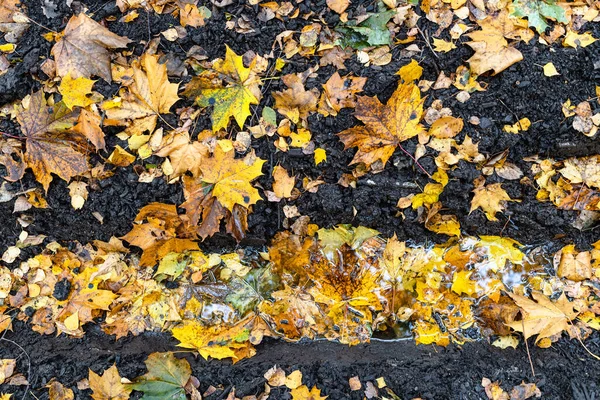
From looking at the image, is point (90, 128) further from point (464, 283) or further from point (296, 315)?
point (464, 283)

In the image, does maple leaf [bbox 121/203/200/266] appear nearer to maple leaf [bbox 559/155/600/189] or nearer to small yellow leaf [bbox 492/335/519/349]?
small yellow leaf [bbox 492/335/519/349]

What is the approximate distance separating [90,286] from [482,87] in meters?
2.37

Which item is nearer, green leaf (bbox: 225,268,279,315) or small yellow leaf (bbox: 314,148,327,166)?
small yellow leaf (bbox: 314,148,327,166)

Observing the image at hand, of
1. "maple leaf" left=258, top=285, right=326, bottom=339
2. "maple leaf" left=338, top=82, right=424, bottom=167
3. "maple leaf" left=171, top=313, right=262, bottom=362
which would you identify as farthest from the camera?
"maple leaf" left=258, top=285, right=326, bottom=339

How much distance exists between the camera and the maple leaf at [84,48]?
6.93 ft

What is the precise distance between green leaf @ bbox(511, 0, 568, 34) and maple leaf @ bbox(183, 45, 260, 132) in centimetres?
135

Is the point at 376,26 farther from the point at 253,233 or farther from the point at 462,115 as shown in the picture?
the point at 253,233

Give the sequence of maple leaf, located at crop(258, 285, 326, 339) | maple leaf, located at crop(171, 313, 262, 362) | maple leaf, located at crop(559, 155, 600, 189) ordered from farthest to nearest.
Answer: maple leaf, located at crop(258, 285, 326, 339)
maple leaf, located at crop(171, 313, 262, 362)
maple leaf, located at crop(559, 155, 600, 189)

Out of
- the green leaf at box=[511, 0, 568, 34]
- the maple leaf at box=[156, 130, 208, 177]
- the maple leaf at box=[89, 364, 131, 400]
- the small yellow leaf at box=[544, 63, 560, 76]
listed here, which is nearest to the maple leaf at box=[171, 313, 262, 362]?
the maple leaf at box=[89, 364, 131, 400]

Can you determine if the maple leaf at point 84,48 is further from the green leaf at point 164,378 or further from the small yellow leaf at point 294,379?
the small yellow leaf at point 294,379

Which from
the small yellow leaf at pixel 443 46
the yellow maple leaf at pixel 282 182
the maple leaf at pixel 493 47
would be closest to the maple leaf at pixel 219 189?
the yellow maple leaf at pixel 282 182

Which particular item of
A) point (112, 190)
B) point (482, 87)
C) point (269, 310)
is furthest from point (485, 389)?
point (112, 190)

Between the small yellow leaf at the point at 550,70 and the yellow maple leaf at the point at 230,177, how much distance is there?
1468mm

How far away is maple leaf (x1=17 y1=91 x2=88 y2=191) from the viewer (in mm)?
2137
